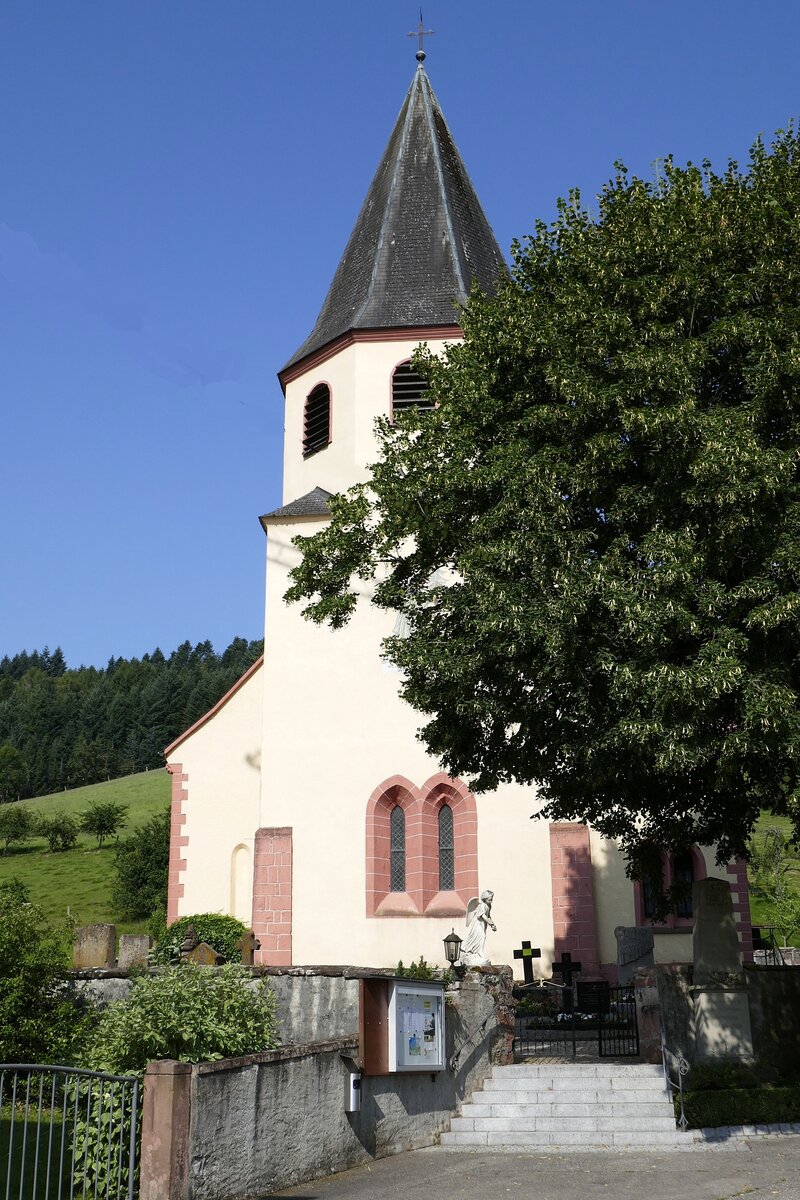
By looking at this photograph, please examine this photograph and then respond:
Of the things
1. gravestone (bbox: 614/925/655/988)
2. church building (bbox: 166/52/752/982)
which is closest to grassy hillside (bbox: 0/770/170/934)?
church building (bbox: 166/52/752/982)

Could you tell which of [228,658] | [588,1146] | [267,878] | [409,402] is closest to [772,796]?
[588,1146]

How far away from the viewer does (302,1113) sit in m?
10.5

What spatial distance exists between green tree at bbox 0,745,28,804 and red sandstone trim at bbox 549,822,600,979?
256 feet

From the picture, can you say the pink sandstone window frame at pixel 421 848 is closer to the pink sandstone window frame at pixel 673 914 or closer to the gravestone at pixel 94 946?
the pink sandstone window frame at pixel 673 914

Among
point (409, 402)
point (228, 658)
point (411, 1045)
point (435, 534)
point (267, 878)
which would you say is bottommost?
point (411, 1045)

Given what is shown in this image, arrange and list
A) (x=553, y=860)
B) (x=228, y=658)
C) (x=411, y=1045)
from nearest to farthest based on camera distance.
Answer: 1. (x=411, y=1045)
2. (x=553, y=860)
3. (x=228, y=658)

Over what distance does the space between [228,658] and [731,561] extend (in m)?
127

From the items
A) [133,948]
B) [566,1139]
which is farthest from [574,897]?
[566,1139]

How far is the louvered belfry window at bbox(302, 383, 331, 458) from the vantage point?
27.6 m

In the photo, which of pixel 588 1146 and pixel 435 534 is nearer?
pixel 588 1146

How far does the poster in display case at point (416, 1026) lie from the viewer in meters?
12.0

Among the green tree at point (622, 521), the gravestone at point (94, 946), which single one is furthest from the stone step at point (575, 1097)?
the gravestone at point (94, 946)

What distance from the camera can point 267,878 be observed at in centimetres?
2373

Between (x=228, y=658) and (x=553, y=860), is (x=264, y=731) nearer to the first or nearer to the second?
(x=553, y=860)
